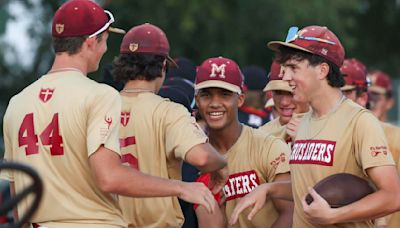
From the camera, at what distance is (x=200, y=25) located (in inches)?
1161

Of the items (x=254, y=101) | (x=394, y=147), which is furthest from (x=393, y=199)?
(x=254, y=101)

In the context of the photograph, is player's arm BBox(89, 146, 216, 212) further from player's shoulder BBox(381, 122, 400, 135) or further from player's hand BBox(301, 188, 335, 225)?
player's shoulder BBox(381, 122, 400, 135)

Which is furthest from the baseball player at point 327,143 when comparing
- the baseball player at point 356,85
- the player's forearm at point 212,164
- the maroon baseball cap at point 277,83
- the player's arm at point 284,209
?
the baseball player at point 356,85

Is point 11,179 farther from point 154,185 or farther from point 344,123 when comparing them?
point 344,123

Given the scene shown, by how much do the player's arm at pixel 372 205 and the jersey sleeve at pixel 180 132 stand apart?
87 centimetres

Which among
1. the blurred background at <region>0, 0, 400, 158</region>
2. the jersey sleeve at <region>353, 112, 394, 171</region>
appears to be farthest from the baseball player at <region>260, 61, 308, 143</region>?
the blurred background at <region>0, 0, 400, 158</region>

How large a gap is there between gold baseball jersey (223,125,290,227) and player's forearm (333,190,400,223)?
1508 mm

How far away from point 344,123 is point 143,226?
1.63 meters

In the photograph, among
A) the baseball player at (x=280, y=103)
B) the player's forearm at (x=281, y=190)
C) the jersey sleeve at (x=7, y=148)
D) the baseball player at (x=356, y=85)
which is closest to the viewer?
the jersey sleeve at (x=7, y=148)

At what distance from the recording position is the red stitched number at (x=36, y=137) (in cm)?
651

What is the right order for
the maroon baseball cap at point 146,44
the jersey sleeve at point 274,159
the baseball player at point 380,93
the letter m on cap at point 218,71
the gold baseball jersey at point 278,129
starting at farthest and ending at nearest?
the baseball player at point 380,93, the gold baseball jersey at point 278,129, the letter m on cap at point 218,71, the jersey sleeve at point 274,159, the maroon baseball cap at point 146,44

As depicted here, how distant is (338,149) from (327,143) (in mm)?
90

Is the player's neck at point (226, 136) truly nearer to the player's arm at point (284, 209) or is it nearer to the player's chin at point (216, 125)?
the player's chin at point (216, 125)

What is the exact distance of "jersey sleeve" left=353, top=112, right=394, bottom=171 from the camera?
657 centimetres
